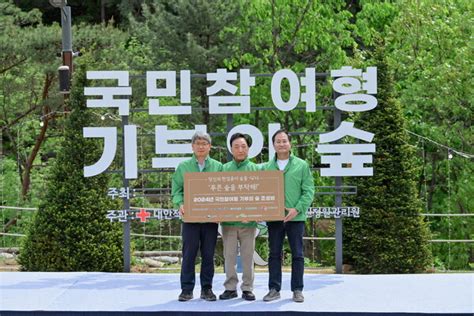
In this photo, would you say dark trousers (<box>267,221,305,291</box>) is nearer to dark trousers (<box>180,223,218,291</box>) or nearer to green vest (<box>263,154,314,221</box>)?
green vest (<box>263,154,314,221</box>)

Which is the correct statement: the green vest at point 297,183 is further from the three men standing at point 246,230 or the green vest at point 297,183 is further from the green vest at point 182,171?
the green vest at point 182,171

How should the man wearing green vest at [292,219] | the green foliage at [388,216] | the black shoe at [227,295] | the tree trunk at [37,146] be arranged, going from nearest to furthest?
the man wearing green vest at [292,219] → the black shoe at [227,295] → the green foliage at [388,216] → the tree trunk at [37,146]

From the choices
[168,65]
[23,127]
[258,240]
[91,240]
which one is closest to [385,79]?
[91,240]

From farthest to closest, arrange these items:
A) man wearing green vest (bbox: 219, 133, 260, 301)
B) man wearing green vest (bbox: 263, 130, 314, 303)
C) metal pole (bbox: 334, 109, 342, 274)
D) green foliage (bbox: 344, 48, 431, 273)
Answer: green foliage (bbox: 344, 48, 431, 273)
metal pole (bbox: 334, 109, 342, 274)
man wearing green vest (bbox: 219, 133, 260, 301)
man wearing green vest (bbox: 263, 130, 314, 303)

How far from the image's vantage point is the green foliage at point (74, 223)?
440 inches

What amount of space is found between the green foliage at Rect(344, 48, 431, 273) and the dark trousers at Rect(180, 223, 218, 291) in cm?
340

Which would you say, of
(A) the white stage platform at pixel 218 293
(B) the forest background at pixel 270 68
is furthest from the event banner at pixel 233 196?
(B) the forest background at pixel 270 68

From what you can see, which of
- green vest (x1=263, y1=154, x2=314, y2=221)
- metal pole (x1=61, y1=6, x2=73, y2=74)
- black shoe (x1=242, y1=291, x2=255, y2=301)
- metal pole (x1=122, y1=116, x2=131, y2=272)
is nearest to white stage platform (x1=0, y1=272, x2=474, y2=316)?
black shoe (x1=242, y1=291, x2=255, y2=301)

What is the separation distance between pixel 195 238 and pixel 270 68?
12.4m

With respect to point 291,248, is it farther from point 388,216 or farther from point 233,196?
point 388,216

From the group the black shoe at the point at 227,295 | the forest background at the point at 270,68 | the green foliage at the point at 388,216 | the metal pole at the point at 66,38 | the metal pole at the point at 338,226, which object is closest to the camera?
the black shoe at the point at 227,295

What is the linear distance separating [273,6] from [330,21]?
4.20ft

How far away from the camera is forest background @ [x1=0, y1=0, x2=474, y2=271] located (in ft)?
56.7

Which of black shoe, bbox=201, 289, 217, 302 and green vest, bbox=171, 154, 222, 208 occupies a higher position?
green vest, bbox=171, 154, 222, 208
